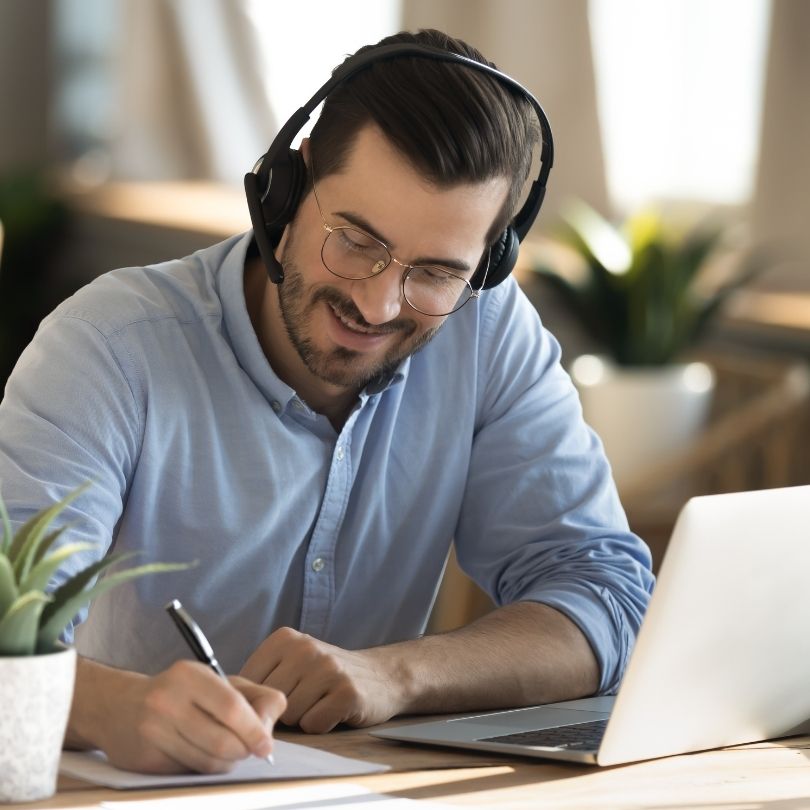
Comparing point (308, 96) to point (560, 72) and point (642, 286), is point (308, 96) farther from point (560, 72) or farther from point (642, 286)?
point (642, 286)

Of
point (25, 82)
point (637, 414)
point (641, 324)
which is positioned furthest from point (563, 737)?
point (25, 82)

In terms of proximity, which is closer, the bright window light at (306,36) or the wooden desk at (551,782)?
the wooden desk at (551,782)

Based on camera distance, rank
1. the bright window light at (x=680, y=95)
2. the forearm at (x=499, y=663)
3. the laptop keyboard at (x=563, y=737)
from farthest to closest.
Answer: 1. the bright window light at (x=680, y=95)
2. the forearm at (x=499, y=663)
3. the laptop keyboard at (x=563, y=737)

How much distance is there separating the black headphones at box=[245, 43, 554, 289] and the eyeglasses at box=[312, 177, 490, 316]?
0.11 feet

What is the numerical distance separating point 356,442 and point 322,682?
0.45 metres

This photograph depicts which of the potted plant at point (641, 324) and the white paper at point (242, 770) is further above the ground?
the white paper at point (242, 770)

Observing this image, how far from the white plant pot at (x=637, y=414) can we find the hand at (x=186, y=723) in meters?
2.13

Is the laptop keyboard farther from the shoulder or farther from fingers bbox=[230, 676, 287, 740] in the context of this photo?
the shoulder

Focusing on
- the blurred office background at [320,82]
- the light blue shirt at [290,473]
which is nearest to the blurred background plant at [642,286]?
the blurred office background at [320,82]

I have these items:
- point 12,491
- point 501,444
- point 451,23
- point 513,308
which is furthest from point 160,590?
point 451,23

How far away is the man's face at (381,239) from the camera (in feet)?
4.91

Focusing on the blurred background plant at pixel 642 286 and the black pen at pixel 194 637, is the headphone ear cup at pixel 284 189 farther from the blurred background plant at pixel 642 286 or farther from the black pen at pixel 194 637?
the blurred background plant at pixel 642 286

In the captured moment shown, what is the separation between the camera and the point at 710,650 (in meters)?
1.18

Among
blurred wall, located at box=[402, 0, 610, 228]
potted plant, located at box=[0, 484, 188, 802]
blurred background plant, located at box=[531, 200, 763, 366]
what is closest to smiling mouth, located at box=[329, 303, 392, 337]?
potted plant, located at box=[0, 484, 188, 802]
